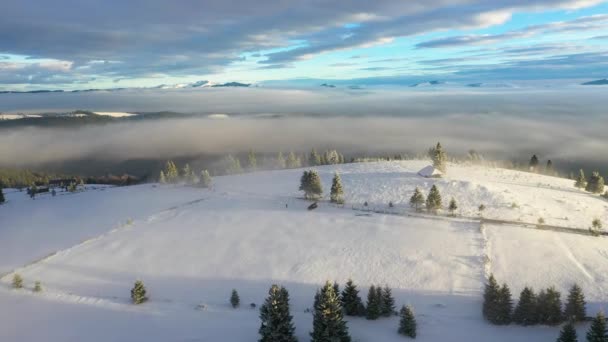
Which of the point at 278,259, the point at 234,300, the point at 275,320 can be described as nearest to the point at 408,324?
the point at 275,320

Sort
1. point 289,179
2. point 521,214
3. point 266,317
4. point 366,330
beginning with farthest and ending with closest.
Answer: point 289,179 < point 521,214 < point 366,330 < point 266,317

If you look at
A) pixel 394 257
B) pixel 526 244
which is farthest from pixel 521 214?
pixel 394 257

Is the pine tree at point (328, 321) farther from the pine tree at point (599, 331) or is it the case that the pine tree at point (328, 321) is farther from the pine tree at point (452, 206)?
the pine tree at point (452, 206)

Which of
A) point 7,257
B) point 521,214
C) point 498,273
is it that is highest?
point 521,214

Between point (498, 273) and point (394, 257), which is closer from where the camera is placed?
point (498, 273)

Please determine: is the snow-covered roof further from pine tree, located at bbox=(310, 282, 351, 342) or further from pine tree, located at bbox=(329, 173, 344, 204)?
pine tree, located at bbox=(310, 282, 351, 342)

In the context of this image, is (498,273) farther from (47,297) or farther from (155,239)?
(47,297)

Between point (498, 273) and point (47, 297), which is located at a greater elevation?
point (498, 273)

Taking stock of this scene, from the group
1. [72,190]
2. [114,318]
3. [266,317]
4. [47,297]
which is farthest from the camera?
[72,190]

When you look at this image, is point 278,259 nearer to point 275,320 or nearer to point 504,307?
point 275,320
